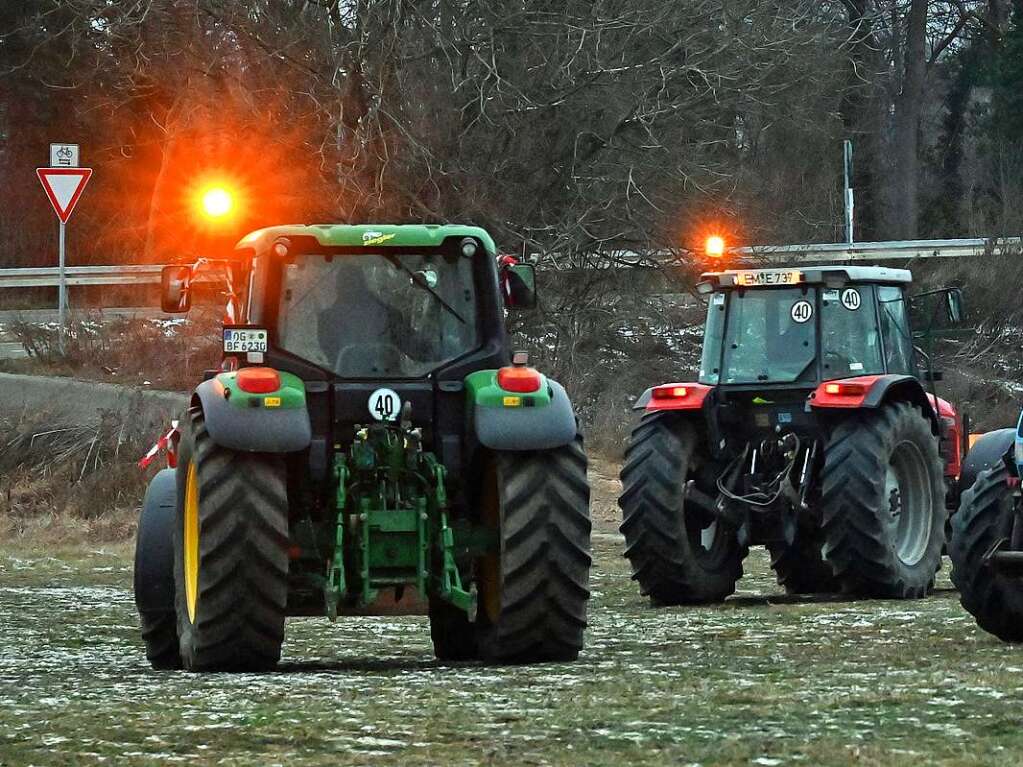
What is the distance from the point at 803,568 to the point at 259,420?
5.79m

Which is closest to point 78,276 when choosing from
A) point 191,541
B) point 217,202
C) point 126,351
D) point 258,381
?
point 126,351

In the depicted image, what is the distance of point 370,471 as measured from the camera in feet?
32.1

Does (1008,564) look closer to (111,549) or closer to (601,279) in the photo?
(111,549)

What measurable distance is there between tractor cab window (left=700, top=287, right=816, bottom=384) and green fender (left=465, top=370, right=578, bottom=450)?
15.1ft

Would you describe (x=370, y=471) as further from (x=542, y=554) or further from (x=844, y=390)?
(x=844, y=390)

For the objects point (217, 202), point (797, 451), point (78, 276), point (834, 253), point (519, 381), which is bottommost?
point (797, 451)

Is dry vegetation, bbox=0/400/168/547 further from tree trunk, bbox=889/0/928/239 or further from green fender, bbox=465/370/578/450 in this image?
tree trunk, bbox=889/0/928/239

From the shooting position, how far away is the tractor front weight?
9.54 meters

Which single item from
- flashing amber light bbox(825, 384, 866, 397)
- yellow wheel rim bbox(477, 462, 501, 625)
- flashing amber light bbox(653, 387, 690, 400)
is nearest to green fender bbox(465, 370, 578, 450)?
yellow wheel rim bbox(477, 462, 501, 625)

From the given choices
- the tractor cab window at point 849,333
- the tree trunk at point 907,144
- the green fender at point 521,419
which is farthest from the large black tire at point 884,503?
the tree trunk at point 907,144

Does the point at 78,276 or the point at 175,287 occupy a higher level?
the point at 78,276

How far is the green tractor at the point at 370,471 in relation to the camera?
9.41 meters

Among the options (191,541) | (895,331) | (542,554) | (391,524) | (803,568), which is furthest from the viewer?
(895,331)

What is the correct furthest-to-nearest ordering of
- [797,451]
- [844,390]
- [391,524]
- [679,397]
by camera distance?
1. [679,397]
2. [797,451]
3. [844,390]
4. [391,524]
